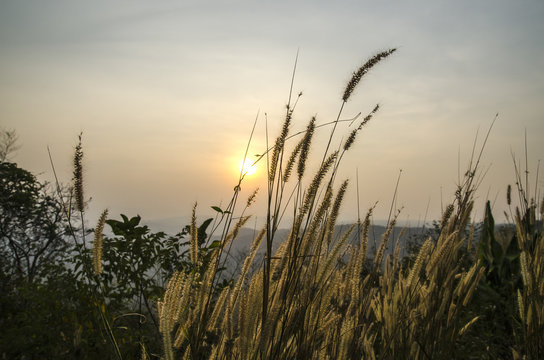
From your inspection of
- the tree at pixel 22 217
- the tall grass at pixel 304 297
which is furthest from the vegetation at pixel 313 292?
the tree at pixel 22 217

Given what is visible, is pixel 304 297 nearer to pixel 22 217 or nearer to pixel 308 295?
pixel 308 295

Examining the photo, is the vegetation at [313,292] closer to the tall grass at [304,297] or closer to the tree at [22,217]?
the tall grass at [304,297]

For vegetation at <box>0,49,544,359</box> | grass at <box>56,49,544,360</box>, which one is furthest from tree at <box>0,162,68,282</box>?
grass at <box>56,49,544,360</box>

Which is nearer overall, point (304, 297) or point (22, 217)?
point (304, 297)

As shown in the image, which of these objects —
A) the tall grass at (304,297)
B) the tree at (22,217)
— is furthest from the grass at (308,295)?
the tree at (22,217)

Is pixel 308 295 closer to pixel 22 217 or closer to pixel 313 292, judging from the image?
pixel 313 292

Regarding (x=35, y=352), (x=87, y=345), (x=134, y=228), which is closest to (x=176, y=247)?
(x=134, y=228)

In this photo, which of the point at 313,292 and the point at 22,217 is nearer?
the point at 313,292

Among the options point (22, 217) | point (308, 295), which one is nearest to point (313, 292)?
point (308, 295)

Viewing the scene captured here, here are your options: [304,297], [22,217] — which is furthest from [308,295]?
[22,217]

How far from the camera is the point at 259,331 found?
4.11ft

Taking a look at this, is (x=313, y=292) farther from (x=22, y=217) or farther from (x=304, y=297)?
(x=22, y=217)

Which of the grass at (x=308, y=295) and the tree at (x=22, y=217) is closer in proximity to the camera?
the grass at (x=308, y=295)

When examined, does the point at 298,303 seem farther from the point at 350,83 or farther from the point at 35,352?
the point at 35,352
